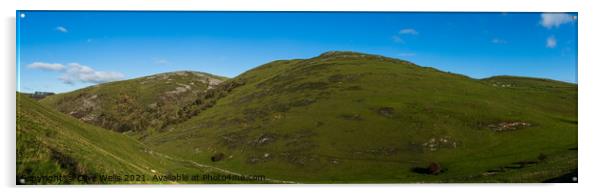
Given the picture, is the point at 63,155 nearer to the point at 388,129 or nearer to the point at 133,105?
the point at 388,129

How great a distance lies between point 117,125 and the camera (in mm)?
61812

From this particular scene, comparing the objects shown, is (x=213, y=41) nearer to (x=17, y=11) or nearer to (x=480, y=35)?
(x=17, y=11)

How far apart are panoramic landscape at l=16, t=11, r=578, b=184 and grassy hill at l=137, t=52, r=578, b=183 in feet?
0.53

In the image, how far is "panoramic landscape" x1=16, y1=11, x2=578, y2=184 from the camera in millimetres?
25375

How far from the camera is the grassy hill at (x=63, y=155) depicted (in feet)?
73.4

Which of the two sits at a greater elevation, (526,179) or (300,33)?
(300,33)

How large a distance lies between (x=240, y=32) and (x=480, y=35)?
46.8 feet

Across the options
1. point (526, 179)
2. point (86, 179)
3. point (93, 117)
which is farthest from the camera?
point (93, 117)

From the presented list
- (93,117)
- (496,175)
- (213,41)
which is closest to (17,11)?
(213,41)

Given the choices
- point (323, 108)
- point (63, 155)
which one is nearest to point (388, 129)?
point (323, 108)

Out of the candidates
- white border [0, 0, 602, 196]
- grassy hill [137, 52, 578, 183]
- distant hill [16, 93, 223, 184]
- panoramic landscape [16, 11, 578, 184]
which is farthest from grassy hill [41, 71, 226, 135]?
white border [0, 0, 602, 196]

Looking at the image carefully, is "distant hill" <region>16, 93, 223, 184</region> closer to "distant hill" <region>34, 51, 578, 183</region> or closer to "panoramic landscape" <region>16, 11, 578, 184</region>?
"panoramic landscape" <region>16, 11, 578, 184</region>
